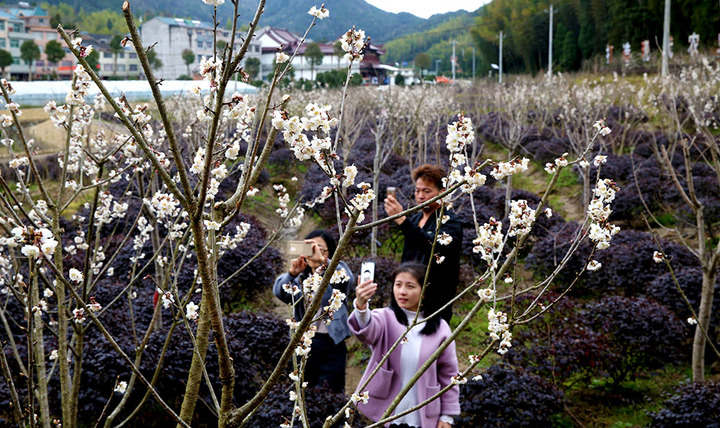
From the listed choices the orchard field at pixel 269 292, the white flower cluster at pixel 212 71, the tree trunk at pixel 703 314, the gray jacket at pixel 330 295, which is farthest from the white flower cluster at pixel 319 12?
the tree trunk at pixel 703 314

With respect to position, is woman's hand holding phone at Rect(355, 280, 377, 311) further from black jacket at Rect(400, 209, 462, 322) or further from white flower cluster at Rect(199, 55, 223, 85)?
white flower cluster at Rect(199, 55, 223, 85)

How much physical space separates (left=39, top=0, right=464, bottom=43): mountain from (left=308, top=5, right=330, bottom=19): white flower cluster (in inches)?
1.4

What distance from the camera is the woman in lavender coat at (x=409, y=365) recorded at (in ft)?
8.73

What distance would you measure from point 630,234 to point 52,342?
19.6ft

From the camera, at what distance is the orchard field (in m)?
1.33

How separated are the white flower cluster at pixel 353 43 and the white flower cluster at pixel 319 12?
10cm

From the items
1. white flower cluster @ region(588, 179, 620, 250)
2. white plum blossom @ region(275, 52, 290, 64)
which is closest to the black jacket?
white flower cluster @ region(588, 179, 620, 250)

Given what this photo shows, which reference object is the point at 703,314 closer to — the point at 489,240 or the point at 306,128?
the point at 489,240

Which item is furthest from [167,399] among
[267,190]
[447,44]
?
[447,44]

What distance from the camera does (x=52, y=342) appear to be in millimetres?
3979

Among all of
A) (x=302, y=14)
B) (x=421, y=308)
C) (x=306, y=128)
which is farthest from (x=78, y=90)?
(x=421, y=308)

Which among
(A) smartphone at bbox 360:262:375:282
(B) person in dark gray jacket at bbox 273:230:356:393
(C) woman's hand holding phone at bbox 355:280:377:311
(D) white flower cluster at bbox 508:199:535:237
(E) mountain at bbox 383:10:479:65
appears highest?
(E) mountain at bbox 383:10:479:65

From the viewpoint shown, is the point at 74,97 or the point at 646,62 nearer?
the point at 74,97

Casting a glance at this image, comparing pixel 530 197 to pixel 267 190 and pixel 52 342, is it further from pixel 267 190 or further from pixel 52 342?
pixel 52 342
